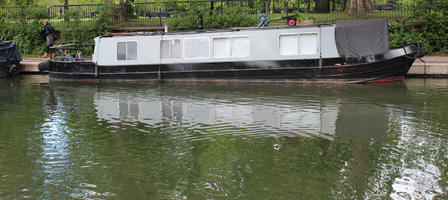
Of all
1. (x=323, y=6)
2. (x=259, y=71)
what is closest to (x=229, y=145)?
(x=259, y=71)

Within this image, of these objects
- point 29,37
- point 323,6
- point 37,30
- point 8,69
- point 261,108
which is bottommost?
point 261,108

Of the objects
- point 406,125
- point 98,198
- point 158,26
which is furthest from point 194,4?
point 98,198

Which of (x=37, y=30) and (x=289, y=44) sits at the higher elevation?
(x=37, y=30)

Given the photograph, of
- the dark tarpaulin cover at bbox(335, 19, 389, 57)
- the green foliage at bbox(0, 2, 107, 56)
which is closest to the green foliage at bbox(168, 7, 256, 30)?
the green foliage at bbox(0, 2, 107, 56)

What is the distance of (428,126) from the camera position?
11695mm

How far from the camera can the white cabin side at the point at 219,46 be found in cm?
1872

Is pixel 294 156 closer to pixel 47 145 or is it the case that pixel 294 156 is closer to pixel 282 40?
pixel 47 145

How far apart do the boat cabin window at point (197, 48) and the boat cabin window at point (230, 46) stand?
0.98 ft

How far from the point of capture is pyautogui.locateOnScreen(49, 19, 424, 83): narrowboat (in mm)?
18297

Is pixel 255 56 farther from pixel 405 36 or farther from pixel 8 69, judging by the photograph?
pixel 8 69

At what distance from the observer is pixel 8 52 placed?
906 inches

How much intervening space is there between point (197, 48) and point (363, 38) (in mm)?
5641

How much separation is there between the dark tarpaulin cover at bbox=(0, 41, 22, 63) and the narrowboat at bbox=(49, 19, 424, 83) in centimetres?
265

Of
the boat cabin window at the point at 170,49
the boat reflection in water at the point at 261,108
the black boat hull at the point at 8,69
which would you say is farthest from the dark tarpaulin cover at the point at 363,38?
the black boat hull at the point at 8,69
